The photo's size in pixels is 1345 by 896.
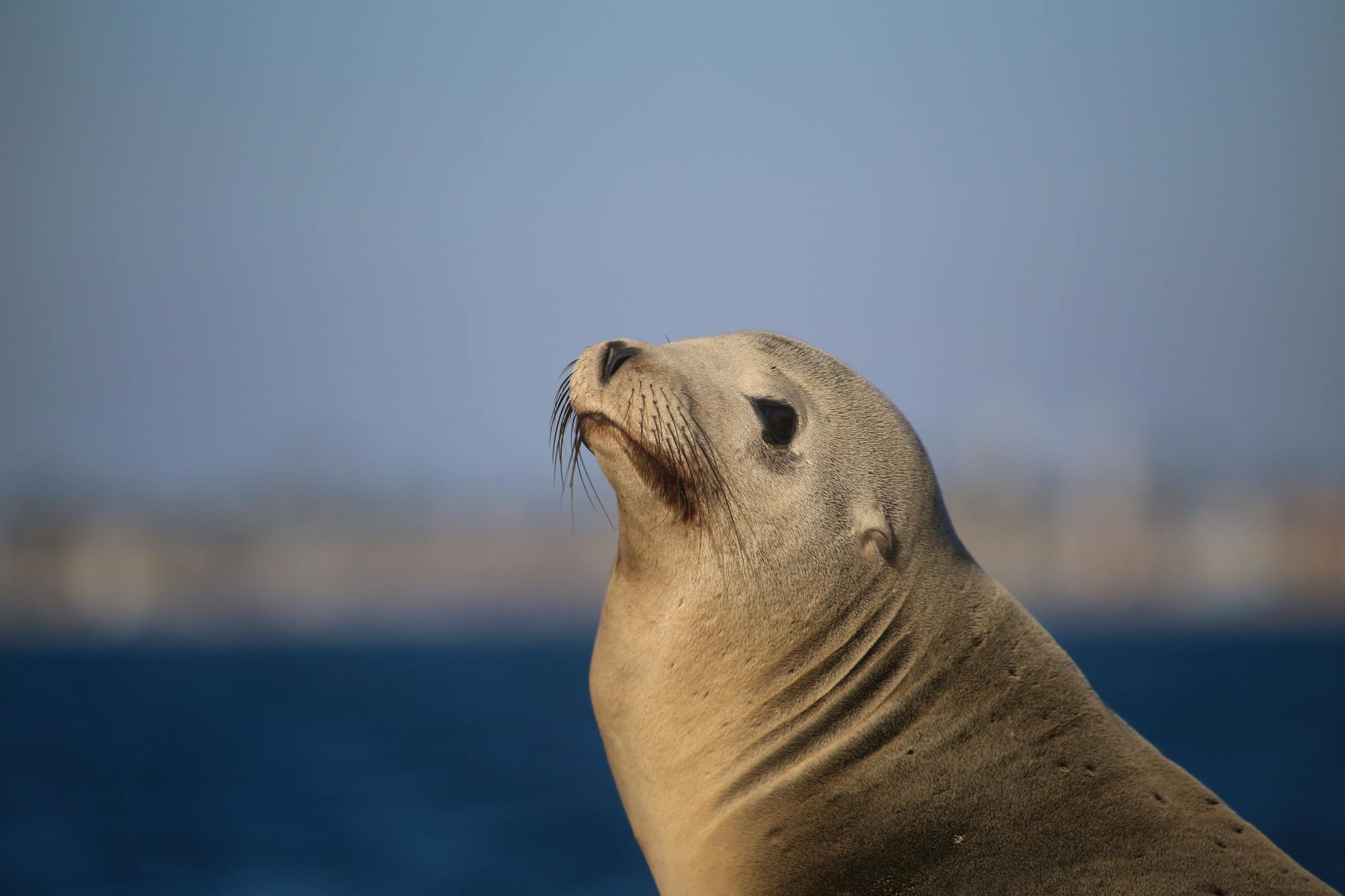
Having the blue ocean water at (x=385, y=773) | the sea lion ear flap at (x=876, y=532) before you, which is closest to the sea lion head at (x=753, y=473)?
the sea lion ear flap at (x=876, y=532)

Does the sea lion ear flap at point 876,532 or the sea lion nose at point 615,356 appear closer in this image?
the sea lion ear flap at point 876,532

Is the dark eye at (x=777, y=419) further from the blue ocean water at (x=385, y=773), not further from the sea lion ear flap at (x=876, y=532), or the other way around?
the blue ocean water at (x=385, y=773)

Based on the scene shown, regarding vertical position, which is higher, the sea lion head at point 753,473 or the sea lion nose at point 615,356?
the sea lion nose at point 615,356

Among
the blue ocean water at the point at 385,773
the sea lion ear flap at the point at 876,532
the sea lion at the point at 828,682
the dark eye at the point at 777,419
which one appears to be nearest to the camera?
the sea lion at the point at 828,682

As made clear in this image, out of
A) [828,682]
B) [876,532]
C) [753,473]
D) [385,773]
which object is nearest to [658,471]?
[753,473]

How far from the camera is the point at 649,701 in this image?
13.7 ft

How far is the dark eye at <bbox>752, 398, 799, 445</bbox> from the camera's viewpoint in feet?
14.1

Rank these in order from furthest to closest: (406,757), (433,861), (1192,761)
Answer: (406,757) → (1192,761) → (433,861)

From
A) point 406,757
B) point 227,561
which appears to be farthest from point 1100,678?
point 227,561

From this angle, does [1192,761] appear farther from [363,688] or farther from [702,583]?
[363,688]

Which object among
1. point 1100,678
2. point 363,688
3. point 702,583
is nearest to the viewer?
point 702,583

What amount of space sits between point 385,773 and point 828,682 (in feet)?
113

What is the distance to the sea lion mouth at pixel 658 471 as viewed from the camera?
4199 millimetres

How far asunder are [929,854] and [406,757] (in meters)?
38.0
